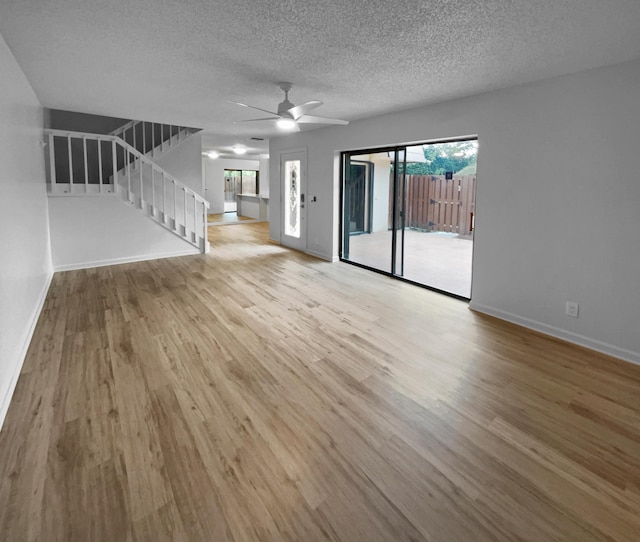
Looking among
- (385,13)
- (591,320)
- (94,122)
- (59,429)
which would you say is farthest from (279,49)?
(94,122)

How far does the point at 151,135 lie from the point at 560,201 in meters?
7.32

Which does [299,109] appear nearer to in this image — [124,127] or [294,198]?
[294,198]

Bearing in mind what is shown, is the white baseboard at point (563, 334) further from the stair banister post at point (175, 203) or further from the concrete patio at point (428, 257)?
the stair banister post at point (175, 203)

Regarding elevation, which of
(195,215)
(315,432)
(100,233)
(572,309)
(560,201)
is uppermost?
(560,201)

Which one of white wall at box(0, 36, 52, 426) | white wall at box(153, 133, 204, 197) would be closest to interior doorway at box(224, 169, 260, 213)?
white wall at box(153, 133, 204, 197)

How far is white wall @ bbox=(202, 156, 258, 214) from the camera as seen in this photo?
1419 centimetres

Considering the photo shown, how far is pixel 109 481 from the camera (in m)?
1.78

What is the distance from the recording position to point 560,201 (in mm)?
3430

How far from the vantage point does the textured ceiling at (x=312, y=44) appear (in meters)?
2.28

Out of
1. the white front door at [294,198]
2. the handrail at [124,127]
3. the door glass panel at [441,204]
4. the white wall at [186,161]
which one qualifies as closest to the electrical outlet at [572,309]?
the door glass panel at [441,204]

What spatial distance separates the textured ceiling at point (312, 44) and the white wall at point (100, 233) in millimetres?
2125

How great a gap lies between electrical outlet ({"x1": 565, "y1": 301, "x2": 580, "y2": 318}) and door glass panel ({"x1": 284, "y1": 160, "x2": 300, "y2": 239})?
5.20 m

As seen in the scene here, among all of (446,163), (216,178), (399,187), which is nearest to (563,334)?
(399,187)

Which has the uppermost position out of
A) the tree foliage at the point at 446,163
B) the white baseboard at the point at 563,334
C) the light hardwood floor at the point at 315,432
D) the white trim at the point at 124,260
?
the tree foliage at the point at 446,163
